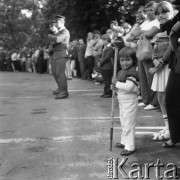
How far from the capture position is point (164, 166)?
5.08 m

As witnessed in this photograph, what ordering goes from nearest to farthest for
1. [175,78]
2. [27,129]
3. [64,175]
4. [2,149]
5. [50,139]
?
1. [64,175]
2. [175,78]
3. [2,149]
4. [50,139]
5. [27,129]

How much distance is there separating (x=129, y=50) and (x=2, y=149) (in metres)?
2.18

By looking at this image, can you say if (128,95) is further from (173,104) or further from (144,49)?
(144,49)

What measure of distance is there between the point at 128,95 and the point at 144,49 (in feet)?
10.3

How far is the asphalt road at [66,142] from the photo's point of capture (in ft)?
16.6

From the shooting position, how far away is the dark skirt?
5594mm

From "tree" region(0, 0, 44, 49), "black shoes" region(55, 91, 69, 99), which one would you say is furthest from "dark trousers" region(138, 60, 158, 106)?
"tree" region(0, 0, 44, 49)

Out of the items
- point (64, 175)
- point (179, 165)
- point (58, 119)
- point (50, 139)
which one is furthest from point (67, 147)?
point (58, 119)

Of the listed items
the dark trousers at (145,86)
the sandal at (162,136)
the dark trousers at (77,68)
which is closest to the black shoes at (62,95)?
the dark trousers at (145,86)

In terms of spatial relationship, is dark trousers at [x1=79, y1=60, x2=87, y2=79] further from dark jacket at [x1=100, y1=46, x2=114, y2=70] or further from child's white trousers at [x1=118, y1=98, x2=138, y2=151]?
child's white trousers at [x1=118, y1=98, x2=138, y2=151]

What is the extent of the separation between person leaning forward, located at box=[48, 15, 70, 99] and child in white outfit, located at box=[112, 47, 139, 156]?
5.58 meters

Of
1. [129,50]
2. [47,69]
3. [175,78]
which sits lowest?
[47,69]

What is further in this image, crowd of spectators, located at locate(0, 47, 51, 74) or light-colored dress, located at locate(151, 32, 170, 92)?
crowd of spectators, located at locate(0, 47, 51, 74)

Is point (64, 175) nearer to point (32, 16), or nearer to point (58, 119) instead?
point (58, 119)
